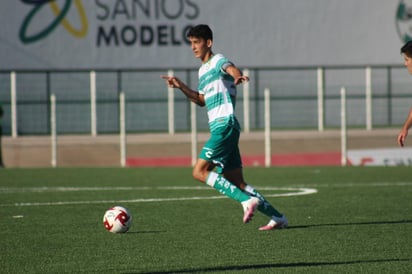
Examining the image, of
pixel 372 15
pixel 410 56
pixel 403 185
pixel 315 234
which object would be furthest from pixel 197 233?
pixel 372 15

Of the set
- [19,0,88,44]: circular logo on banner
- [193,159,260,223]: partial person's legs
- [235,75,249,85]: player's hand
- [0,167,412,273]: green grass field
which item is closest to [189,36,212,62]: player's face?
[235,75,249,85]: player's hand

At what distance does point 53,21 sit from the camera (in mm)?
40812

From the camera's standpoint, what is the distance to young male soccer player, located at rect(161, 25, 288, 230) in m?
11.6

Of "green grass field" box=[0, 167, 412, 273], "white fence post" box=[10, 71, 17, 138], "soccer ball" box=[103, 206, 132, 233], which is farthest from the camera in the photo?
"white fence post" box=[10, 71, 17, 138]

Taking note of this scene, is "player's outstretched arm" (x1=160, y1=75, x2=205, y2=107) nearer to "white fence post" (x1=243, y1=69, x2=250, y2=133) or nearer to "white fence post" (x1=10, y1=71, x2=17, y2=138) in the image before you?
"white fence post" (x1=10, y1=71, x2=17, y2=138)

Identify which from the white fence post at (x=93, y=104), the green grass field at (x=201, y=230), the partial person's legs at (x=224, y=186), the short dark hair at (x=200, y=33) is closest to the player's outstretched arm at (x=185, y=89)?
the short dark hair at (x=200, y=33)

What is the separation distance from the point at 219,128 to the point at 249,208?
1066mm

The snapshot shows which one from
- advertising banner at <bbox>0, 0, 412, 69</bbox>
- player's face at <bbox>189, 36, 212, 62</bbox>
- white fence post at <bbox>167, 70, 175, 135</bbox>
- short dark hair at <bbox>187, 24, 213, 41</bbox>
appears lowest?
white fence post at <bbox>167, 70, 175, 135</bbox>

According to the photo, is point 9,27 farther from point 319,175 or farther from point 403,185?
point 403,185

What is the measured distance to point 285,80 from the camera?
38.1m

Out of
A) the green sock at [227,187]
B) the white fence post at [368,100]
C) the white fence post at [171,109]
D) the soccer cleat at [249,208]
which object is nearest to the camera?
the soccer cleat at [249,208]

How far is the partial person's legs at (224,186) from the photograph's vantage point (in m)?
11.1

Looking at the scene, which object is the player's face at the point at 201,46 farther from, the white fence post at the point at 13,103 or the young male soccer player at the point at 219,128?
the white fence post at the point at 13,103

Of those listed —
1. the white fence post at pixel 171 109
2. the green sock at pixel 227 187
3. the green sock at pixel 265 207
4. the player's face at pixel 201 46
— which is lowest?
the green sock at pixel 265 207
